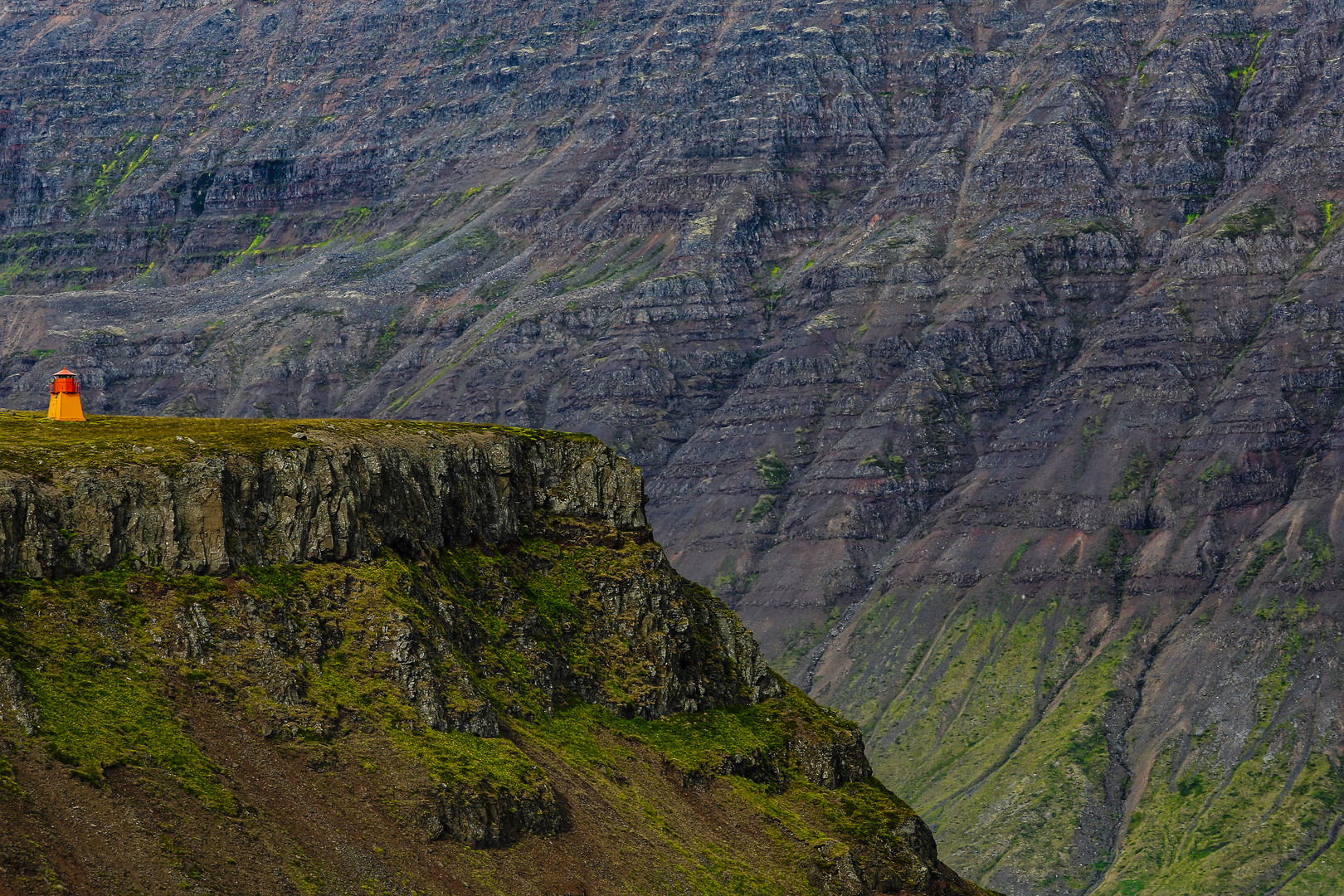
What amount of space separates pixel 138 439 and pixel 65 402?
41.7 ft

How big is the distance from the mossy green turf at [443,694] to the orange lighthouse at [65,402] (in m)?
13.9

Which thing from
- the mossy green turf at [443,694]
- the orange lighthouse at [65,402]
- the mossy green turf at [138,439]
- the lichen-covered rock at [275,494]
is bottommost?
the mossy green turf at [443,694]

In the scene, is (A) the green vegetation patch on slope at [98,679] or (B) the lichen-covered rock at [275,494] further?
(B) the lichen-covered rock at [275,494]

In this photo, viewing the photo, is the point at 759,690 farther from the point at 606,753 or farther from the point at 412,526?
the point at 412,526

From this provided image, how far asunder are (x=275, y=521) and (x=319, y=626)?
→ 738 centimetres

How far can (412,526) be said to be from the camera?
131m

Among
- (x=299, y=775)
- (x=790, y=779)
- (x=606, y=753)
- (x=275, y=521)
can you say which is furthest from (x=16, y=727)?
(x=790, y=779)

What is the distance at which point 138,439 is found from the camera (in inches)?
4624

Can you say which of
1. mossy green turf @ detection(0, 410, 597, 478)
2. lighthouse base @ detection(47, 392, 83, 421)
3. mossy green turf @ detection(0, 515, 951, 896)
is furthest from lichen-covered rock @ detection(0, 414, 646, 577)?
lighthouse base @ detection(47, 392, 83, 421)

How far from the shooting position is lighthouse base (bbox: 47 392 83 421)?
127062mm

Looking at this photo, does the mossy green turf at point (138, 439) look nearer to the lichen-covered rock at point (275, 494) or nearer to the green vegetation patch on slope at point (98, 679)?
the lichen-covered rock at point (275, 494)

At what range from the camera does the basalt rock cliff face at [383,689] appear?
9994cm

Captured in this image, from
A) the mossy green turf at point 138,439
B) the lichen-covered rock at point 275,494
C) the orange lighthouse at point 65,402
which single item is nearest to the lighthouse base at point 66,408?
the orange lighthouse at point 65,402

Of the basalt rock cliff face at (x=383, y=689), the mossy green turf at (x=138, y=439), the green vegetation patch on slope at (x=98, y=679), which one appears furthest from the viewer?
the mossy green turf at (x=138, y=439)
